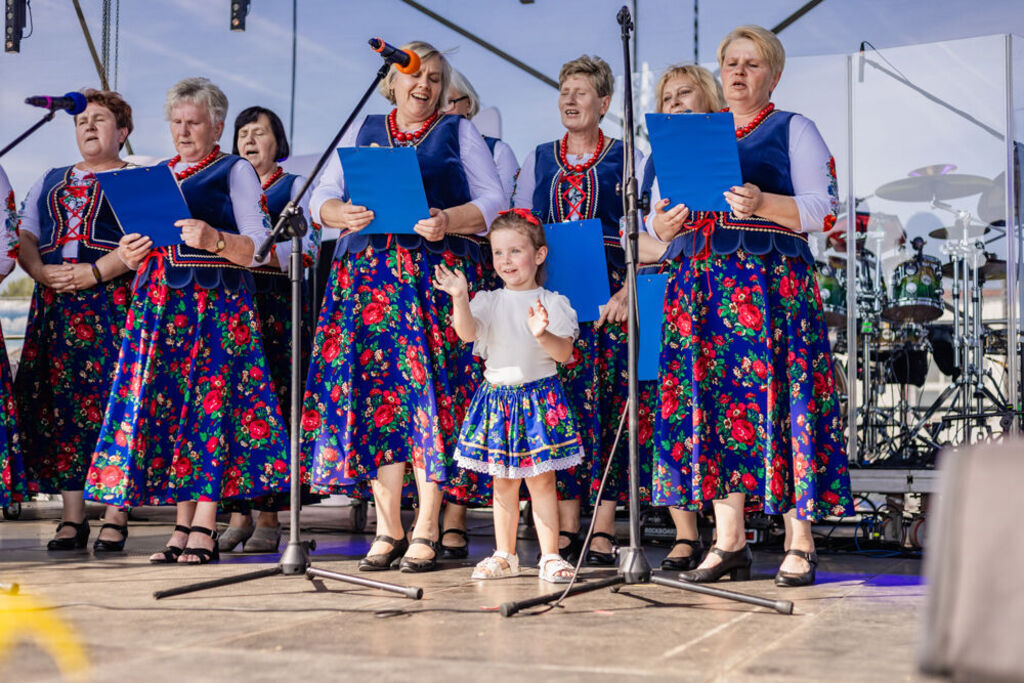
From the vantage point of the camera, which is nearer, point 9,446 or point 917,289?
point 9,446

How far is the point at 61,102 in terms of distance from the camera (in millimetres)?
3145

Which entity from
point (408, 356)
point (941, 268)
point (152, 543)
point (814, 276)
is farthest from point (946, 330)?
point (152, 543)

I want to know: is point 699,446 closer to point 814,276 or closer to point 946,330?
point 814,276

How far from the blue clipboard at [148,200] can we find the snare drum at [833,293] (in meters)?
4.20

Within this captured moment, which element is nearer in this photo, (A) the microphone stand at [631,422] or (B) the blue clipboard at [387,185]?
(A) the microphone stand at [631,422]

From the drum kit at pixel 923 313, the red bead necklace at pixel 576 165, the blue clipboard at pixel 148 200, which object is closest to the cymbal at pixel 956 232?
the drum kit at pixel 923 313

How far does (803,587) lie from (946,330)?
12.3 ft

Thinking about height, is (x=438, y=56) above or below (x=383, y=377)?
above

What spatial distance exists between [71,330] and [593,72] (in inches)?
80.3

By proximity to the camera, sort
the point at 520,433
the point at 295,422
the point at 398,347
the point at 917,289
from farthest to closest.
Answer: the point at 917,289 < the point at 398,347 < the point at 520,433 < the point at 295,422

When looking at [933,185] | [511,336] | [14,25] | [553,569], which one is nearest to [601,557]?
[553,569]

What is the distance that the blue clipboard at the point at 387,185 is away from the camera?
10.3ft

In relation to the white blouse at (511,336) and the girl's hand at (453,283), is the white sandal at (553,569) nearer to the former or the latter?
the white blouse at (511,336)

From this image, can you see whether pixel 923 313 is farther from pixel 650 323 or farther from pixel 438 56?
pixel 438 56
